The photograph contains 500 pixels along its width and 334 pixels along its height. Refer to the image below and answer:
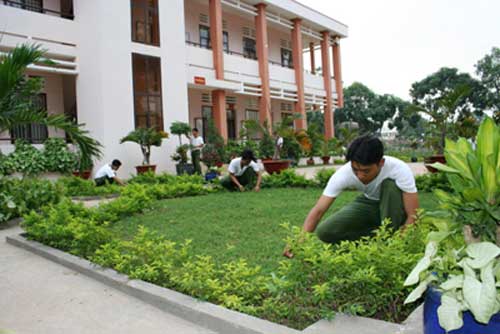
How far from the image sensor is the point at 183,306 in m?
2.77

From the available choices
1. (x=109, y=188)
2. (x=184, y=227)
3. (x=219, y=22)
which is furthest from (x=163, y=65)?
(x=184, y=227)

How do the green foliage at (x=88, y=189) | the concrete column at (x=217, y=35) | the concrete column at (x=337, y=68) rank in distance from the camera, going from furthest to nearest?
the concrete column at (x=337, y=68) → the concrete column at (x=217, y=35) → the green foliage at (x=88, y=189)

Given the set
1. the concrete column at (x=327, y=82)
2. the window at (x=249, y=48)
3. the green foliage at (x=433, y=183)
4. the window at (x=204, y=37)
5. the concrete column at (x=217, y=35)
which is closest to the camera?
the green foliage at (x=433, y=183)

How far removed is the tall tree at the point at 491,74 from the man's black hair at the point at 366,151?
3416 cm

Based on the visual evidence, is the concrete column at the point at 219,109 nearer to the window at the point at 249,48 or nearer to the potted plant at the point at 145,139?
the potted plant at the point at 145,139

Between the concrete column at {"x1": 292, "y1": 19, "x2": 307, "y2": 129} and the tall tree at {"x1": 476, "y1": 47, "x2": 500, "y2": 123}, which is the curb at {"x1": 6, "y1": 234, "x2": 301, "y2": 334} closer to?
the concrete column at {"x1": 292, "y1": 19, "x2": 307, "y2": 129}

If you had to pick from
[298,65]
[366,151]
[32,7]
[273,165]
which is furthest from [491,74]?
[366,151]

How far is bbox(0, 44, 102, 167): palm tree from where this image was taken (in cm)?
583

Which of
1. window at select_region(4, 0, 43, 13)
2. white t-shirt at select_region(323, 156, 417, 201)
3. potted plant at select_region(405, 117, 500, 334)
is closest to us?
potted plant at select_region(405, 117, 500, 334)

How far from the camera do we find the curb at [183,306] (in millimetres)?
2402

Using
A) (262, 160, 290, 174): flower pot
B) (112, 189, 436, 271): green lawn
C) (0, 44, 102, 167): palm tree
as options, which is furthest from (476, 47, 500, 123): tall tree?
(0, 44, 102, 167): palm tree

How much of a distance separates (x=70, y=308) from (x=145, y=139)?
996 centimetres

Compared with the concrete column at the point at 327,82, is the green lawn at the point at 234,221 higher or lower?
lower

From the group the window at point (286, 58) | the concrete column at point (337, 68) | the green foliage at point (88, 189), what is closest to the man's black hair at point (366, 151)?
the green foliage at point (88, 189)
